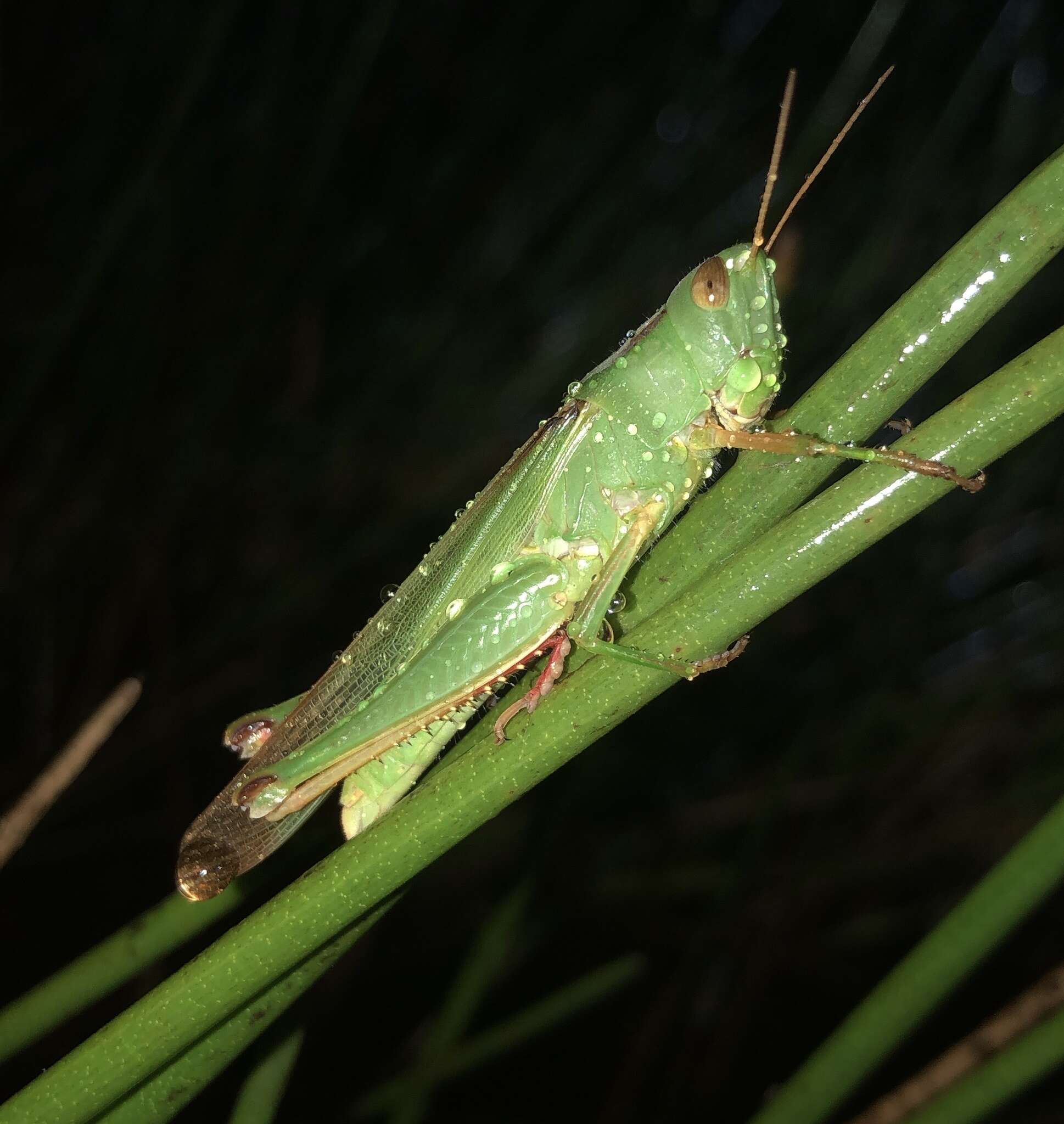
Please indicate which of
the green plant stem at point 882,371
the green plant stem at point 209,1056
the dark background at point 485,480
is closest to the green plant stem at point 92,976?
the green plant stem at point 209,1056

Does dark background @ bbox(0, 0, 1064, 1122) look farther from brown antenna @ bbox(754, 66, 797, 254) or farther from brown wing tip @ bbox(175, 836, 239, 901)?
brown wing tip @ bbox(175, 836, 239, 901)

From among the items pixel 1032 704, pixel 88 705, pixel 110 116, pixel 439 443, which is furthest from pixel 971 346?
pixel 88 705

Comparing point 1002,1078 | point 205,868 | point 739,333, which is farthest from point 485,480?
point 1002,1078

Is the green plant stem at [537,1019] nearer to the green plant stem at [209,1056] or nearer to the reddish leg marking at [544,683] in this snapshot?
the reddish leg marking at [544,683]

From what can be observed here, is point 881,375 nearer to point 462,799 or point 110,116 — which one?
point 462,799

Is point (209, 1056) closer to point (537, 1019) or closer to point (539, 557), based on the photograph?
point (537, 1019)

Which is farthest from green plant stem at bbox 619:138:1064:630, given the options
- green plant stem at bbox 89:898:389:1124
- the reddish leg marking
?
green plant stem at bbox 89:898:389:1124
